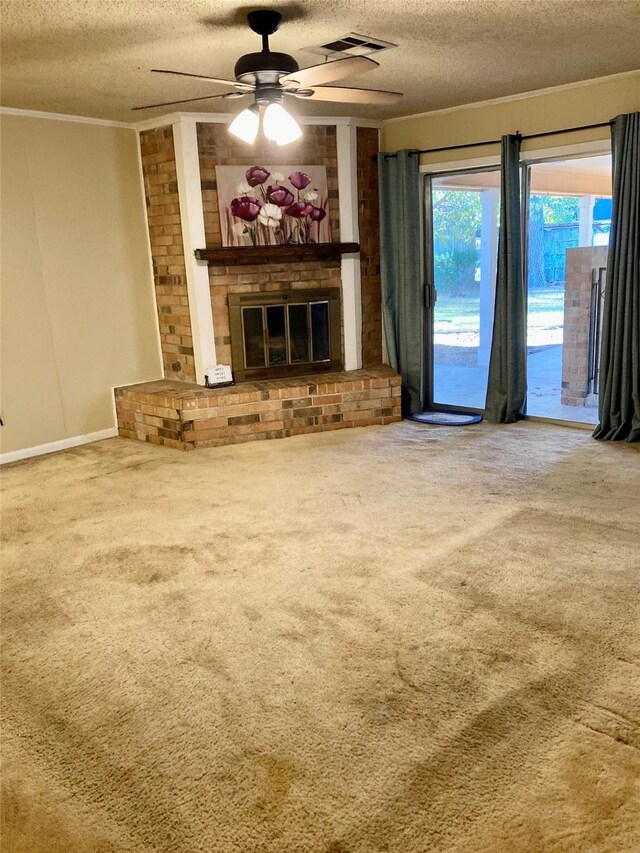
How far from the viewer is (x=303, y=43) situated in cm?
341

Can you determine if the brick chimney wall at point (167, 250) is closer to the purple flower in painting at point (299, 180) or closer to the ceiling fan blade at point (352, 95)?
the purple flower in painting at point (299, 180)

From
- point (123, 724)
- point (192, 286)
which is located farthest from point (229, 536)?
point (192, 286)

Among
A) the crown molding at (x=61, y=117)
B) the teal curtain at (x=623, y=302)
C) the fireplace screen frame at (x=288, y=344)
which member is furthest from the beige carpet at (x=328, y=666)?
the crown molding at (x=61, y=117)

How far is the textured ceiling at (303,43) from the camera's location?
2.90 m

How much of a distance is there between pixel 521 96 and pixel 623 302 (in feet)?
5.40

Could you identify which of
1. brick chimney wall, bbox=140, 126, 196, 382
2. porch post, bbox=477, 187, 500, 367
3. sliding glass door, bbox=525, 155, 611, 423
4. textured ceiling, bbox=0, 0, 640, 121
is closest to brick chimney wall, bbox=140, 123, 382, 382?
brick chimney wall, bbox=140, 126, 196, 382

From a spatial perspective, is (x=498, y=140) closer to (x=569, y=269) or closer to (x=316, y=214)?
(x=569, y=269)

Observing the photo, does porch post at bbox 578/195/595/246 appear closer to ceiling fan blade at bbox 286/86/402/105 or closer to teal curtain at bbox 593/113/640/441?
teal curtain at bbox 593/113/640/441

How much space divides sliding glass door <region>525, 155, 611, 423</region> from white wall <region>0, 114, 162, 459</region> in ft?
10.2

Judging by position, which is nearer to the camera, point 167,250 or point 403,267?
point 167,250

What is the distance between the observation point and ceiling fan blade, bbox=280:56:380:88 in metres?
2.82

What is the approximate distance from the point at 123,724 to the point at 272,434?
3174 millimetres

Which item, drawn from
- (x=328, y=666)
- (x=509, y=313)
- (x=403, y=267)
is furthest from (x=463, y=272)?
(x=328, y=666)

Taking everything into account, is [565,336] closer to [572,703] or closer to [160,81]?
[160,81]
